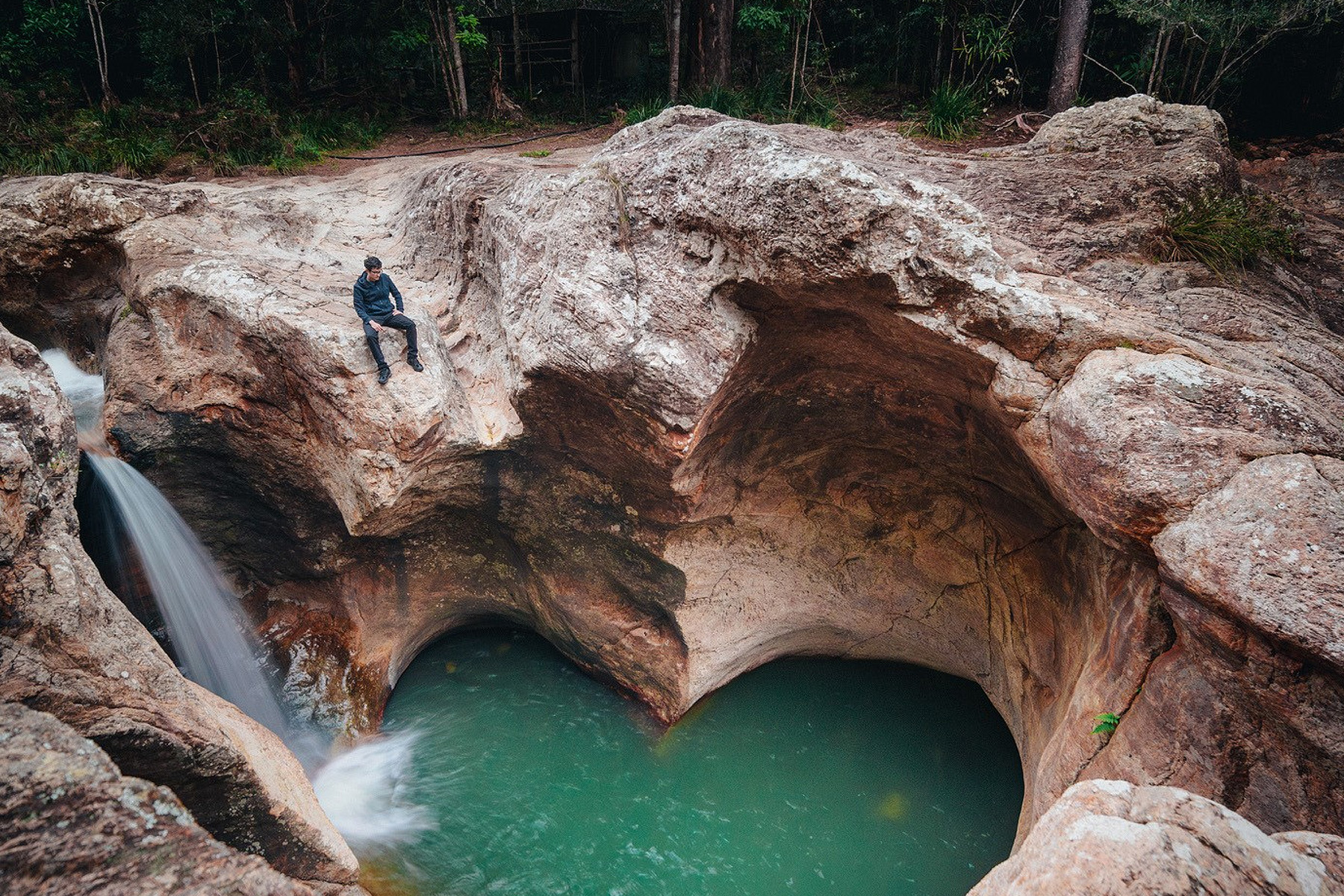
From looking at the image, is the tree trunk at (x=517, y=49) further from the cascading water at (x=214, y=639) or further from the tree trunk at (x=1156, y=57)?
the tree trunk at (x=1156, y=57)

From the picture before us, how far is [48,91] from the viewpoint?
35.6ft

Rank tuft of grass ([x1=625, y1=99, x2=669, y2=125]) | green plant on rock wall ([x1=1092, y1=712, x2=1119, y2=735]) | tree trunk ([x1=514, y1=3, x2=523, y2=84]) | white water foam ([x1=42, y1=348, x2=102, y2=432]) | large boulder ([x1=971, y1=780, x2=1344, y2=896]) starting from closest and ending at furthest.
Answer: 1. large boulder ([x1=971, y1=780, x2=1344, y2=896])
2. green plant on rock wall ([x1=1092, y1=712, x2=1119, y2=735])
3. white water foam ([x1=42, y1=348, x2=102, y2=432])
4. tuft of grass ([x1=625, y1=99, x2=669, y2=125])
5. tree trunk ([x1=514, y1=3, x2=523, y2=84])

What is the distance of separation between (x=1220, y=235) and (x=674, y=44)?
8.00 meters

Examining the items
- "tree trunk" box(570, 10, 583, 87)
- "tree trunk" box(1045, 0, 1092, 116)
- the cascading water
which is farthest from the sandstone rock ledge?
"tree trunk" box(570, 10, 583, 87)

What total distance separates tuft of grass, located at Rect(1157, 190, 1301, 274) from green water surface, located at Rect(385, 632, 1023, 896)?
4509mm

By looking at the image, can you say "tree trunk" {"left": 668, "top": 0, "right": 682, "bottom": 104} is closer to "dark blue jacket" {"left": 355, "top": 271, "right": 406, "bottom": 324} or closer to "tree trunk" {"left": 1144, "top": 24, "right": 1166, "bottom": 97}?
"tree trunk" {"left": 1144, "top": 24, "right": 1166, "bottom": 97}

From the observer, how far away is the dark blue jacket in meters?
5.85

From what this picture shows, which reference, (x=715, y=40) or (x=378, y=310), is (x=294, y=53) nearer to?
(x=715, y=40)

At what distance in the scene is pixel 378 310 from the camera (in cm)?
591

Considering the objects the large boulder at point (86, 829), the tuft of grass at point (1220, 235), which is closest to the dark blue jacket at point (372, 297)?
the large boulder at point (86, 829)

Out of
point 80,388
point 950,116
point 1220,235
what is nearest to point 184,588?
point 80,388

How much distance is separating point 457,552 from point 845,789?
438 cm

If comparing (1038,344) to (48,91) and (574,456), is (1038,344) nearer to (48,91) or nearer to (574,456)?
(574,456)

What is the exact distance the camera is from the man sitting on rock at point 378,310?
5.82m
